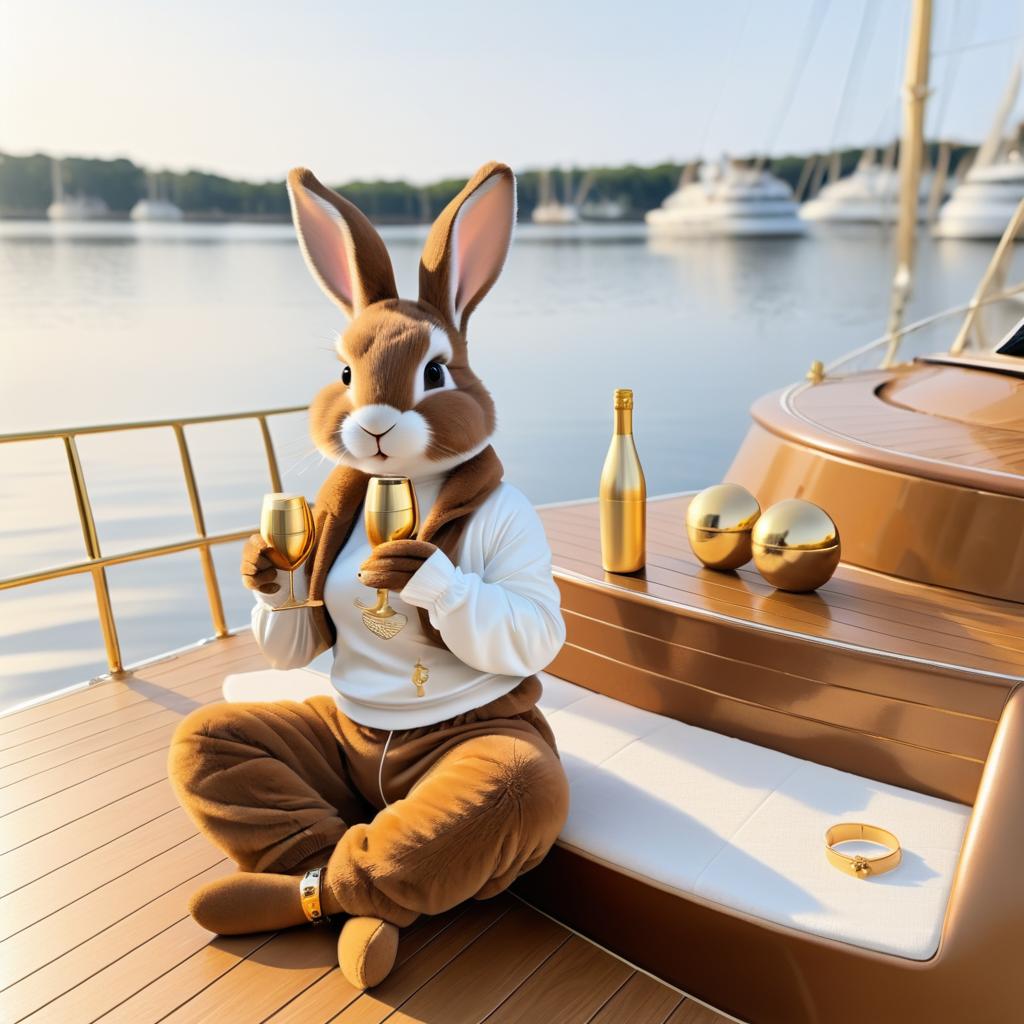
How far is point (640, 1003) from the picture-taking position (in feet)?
5.80

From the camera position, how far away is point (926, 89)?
448 centimetres

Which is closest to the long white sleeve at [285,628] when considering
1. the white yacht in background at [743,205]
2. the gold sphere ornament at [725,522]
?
the gold sphere ornament at [725,522]

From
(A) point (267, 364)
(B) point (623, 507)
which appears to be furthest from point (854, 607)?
(A) point (267, 364)

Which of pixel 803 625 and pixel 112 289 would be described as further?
pixel 112 289

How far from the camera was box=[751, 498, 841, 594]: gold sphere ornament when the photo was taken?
2.34 metres

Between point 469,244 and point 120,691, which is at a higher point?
point 469,244

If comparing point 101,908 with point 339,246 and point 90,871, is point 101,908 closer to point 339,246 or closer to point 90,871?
point 90,871

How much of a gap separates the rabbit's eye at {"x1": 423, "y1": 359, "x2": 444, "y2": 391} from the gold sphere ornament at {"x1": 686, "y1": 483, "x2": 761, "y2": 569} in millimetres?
893

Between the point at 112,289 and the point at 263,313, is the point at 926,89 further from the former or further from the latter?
the point at 112,289

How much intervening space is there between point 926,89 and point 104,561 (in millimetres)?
3912

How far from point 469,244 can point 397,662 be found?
0.84 metres

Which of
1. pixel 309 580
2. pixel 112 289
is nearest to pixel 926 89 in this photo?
pixel 309 580

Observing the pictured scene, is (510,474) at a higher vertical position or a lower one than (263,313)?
lower

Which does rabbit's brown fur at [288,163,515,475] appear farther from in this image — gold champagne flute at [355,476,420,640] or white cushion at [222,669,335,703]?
white cushion at [222,669,335,703]
